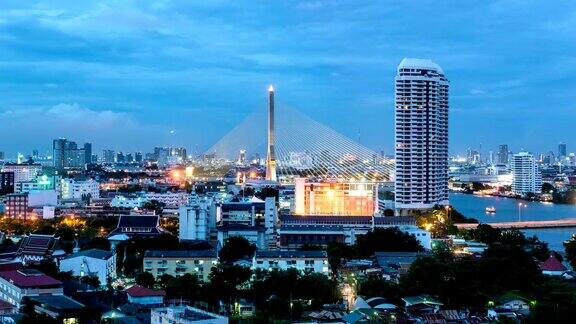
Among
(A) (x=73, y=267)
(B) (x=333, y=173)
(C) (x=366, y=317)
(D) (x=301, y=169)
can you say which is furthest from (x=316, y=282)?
(D) (x=301, y=169)

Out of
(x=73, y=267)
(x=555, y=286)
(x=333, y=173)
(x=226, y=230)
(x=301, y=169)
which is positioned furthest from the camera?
(x=301, y=169)

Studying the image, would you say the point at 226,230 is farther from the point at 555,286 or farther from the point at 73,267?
the point at 555,286

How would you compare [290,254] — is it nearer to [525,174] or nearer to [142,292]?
[142,292]

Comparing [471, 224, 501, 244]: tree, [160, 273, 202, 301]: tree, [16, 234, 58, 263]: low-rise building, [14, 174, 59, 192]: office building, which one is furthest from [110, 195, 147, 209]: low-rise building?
[160, 273, 202, 301]: tree

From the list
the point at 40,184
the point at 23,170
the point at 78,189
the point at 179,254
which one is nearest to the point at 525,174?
the point at 78,189

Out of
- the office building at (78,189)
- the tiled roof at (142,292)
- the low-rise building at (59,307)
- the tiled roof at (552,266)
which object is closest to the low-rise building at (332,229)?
the tiled roof at (552,266)
